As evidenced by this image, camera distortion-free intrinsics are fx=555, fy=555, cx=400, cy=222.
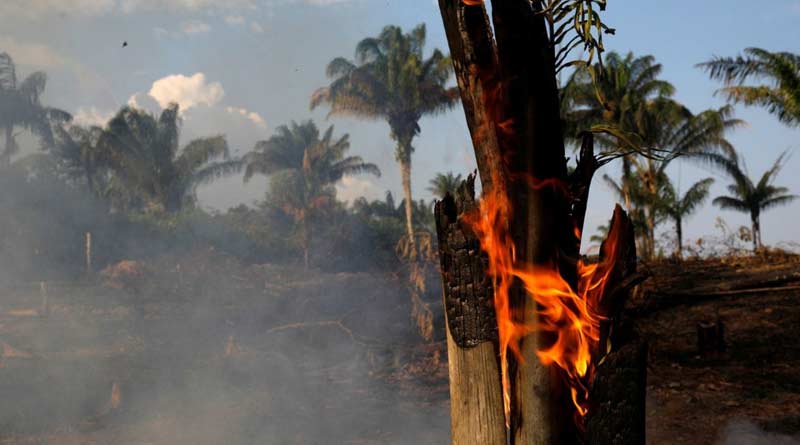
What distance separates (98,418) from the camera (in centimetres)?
990

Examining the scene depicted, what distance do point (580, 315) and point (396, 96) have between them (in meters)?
29.9

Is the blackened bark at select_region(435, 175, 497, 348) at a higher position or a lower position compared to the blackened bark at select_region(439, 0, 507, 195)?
lower

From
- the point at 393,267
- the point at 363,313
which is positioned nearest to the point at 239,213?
the point at 393,267

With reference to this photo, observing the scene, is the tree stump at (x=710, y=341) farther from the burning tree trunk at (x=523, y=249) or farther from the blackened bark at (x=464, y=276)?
the blackened bark at (x=464, y=276)

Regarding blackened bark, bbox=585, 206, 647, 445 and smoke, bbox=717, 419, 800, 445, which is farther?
smoke, bbox=717, 419, 800, 445

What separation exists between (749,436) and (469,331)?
7.02m

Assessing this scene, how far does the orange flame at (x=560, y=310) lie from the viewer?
8.84 feet

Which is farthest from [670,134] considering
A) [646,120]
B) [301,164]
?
[301,164]

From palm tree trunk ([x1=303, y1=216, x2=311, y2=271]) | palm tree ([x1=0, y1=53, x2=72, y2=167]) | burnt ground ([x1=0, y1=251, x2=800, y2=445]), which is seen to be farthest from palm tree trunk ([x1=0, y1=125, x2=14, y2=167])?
palm tree trunk ([x1=303, y1=216, x2=311, y2=271])

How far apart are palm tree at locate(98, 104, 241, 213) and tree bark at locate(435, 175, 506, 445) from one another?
1263 inches

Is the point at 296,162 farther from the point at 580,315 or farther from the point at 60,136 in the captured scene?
the point at 580,315

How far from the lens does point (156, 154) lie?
32375mm

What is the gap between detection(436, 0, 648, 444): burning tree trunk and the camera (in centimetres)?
267

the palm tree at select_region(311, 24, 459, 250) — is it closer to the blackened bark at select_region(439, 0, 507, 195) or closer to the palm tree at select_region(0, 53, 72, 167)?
the palm tree at select_region(0, 53, 72, 167)
